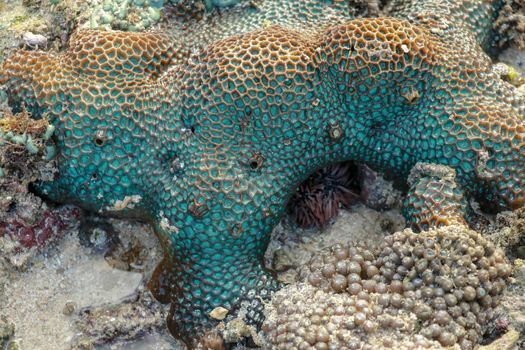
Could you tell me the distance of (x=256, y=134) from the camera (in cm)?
454

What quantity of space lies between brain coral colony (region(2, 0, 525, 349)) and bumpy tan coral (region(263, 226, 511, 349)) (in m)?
0.04

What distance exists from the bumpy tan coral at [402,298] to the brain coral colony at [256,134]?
0.04m

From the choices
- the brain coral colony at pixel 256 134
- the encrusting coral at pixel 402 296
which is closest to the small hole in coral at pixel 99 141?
the brain coral colony at pixel 256 134

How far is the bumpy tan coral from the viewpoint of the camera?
379cm

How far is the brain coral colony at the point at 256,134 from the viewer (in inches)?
175

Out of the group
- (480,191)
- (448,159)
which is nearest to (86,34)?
(448,159)

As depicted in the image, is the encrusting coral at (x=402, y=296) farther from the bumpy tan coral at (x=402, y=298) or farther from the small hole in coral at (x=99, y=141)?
the small hole in coral at (x=99, y=141)

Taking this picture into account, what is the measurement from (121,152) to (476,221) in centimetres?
324

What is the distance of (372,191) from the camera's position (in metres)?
5.11

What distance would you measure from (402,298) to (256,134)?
5.94 feet

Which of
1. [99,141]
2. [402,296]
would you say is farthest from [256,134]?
[402,296]

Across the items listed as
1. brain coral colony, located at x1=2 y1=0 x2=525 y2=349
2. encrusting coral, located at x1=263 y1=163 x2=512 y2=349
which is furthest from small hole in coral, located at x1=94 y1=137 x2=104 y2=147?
encrusting coral, located at x1=263 y1=163 x2=512 y2=349

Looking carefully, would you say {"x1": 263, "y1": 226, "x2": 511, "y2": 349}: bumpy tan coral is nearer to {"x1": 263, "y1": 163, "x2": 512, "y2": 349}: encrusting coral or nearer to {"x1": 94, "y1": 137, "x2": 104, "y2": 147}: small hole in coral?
{"x1": 263, "y1": 163, "x2": 512, "y2": 349}: encrusting coral

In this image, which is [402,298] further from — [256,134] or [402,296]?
[256,134]
